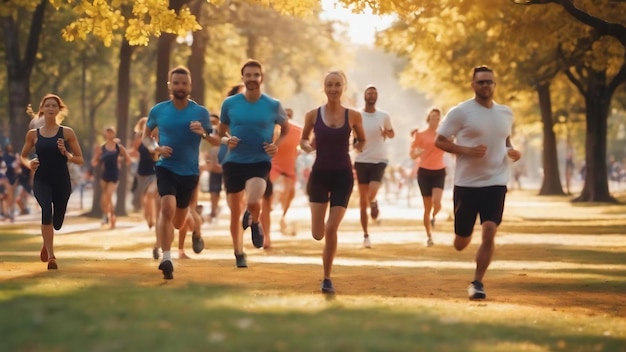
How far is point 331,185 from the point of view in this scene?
12.0m

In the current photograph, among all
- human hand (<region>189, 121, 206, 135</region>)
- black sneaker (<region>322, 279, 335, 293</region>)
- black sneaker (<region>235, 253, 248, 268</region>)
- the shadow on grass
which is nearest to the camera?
the shadow on grass

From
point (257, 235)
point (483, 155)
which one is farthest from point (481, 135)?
point (257, 235)

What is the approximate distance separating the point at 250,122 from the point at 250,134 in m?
0.14

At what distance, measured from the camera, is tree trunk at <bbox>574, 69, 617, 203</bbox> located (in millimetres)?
41156

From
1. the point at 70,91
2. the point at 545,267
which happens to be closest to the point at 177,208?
the point at 545,267

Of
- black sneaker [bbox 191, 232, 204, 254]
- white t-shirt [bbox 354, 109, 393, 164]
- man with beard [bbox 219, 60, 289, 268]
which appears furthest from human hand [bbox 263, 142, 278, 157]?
white t-shirt [bbox 354, 109, 393, 164]

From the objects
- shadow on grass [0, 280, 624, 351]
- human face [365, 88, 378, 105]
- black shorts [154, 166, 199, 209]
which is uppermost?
human face [365, 88, 378, 105]

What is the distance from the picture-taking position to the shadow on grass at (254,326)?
8203 millimetres

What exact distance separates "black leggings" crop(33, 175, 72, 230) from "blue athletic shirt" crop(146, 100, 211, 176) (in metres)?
1.51

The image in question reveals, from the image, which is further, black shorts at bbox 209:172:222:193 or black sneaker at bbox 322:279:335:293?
black shorts at bbox 209:172:222:193

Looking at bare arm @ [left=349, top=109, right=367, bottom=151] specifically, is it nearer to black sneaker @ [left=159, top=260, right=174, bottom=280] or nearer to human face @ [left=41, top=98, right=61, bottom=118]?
black sneaker @ [left=159, top=260, right=174, bottom=280]

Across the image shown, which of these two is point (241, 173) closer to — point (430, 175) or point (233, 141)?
point (233, 141)

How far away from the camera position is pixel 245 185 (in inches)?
571

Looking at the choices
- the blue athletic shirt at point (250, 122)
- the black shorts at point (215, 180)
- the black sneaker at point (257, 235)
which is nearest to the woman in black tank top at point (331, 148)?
the blue athletic shirt at point (250, 122)
